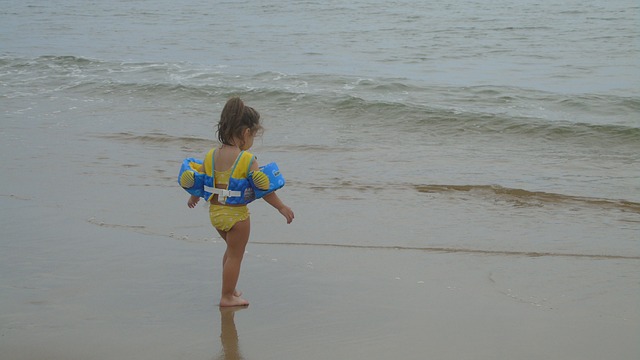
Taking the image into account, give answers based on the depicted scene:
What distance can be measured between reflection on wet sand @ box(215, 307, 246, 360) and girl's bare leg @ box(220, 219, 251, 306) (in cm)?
5

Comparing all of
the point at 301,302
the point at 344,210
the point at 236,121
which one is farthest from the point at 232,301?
the point at 344,210

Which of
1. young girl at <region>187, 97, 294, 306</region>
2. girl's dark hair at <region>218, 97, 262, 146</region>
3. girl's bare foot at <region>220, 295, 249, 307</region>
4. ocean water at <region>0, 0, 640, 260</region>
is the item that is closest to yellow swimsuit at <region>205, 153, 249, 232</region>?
young girl at <region>187, 97, 294, 306</region>

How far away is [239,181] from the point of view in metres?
4.52

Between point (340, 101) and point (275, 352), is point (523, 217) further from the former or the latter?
point (340, 101)

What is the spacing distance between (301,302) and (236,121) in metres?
1.07

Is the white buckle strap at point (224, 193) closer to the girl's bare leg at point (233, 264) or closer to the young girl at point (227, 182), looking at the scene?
the young girl at point (227, 182)

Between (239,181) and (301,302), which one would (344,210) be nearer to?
(301,302)

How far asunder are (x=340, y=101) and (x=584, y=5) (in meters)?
13.4

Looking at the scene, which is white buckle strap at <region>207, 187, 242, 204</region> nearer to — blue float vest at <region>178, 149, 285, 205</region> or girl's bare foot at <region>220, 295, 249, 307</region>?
blue float vest at <region>178, 149, 285, 205</region>

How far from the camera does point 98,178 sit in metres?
7.86

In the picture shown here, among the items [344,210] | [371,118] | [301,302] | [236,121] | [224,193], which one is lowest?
[371,118]

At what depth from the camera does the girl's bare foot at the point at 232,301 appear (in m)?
4.60

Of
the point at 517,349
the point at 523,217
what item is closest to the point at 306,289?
the point at 517,349

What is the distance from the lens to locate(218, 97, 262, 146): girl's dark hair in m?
4.48
